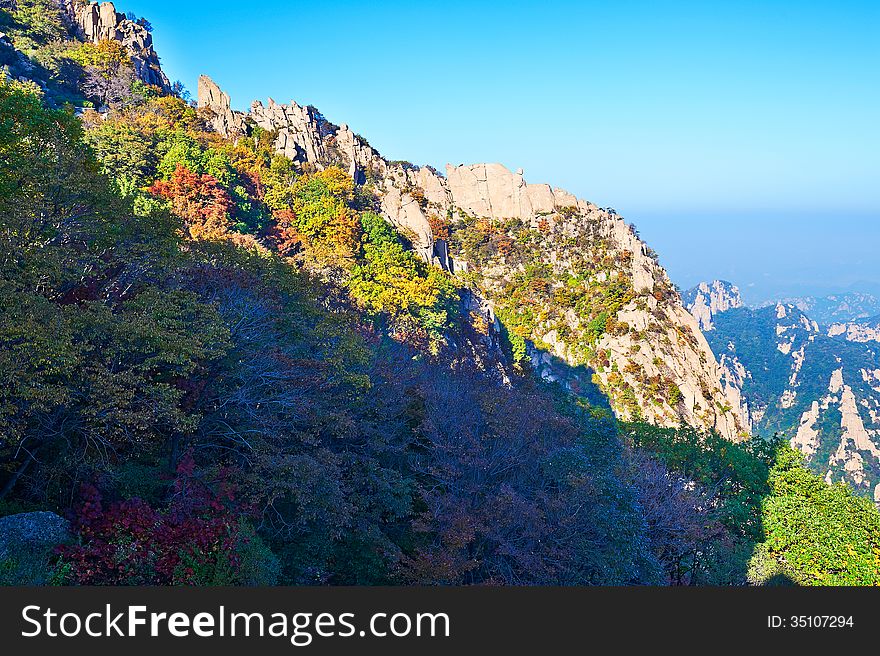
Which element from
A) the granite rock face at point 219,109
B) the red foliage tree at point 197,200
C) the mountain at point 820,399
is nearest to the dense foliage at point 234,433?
the red foliage tree at point 197,200

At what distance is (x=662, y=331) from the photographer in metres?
62.0

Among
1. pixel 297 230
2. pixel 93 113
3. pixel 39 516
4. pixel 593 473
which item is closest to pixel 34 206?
pixel 39 516

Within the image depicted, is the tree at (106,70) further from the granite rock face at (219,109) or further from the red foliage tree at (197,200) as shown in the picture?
the red foliage tree at (197,200)

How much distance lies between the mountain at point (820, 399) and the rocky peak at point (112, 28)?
125725mm

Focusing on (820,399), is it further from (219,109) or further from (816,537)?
(219,109)

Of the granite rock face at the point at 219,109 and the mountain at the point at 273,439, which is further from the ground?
the granite rock face at the point at 219,109

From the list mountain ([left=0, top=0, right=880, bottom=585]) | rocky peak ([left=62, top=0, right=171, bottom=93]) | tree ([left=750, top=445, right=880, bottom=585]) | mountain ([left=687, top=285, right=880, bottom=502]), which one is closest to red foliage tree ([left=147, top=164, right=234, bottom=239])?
mountain ([left=0, top=0, right=880, bottom=585])

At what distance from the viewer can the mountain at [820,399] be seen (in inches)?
5118

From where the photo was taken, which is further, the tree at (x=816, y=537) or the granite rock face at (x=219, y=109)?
the granite rock face at (x=219, y=109)

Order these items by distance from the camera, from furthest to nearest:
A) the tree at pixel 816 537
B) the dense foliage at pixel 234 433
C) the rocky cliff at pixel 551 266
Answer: the rocky cliff at pixel 551 266, the tree at pixel 816 537, the dense foliage at pixel 234 433

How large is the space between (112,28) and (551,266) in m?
55.8

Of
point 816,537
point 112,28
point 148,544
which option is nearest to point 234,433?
point 148,544

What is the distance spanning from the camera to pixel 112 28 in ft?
208

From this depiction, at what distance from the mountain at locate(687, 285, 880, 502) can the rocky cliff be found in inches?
3086
